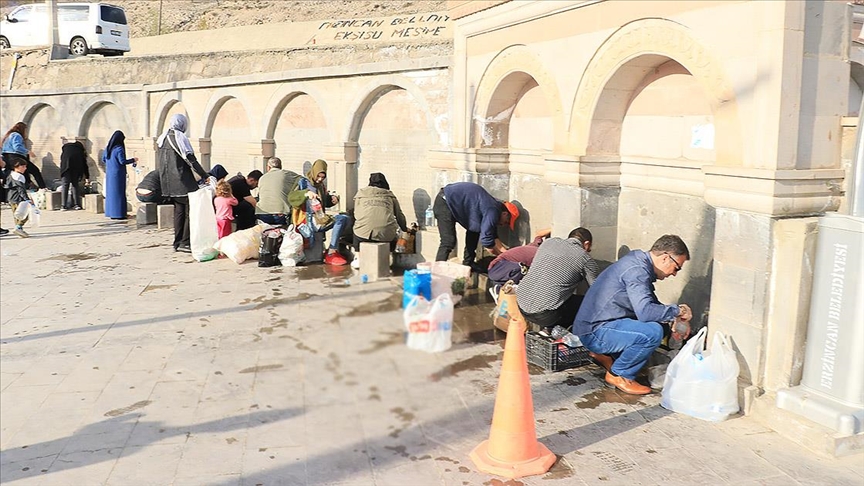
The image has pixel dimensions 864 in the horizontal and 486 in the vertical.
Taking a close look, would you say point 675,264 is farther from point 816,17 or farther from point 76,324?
point 76,324

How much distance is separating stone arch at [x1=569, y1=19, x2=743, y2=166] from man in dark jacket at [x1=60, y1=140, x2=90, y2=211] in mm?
13613

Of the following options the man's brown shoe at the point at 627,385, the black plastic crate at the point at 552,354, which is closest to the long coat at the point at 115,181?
the black plastic crate at the point at 552,354

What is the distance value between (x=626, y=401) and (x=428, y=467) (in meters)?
2.11

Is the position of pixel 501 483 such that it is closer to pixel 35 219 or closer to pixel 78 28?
pixel 35 219

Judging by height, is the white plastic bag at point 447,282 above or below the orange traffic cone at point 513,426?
above

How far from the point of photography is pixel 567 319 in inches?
233

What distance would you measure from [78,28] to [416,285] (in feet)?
81.5

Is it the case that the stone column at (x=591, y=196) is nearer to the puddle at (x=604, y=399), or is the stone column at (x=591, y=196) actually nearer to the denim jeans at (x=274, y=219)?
the puddle at (x=604, y=399)

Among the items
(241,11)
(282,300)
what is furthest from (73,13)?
(282,300)

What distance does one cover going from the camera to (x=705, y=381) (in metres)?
4.73

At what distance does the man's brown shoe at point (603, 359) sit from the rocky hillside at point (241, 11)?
2478cm

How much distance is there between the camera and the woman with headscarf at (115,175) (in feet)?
45.4

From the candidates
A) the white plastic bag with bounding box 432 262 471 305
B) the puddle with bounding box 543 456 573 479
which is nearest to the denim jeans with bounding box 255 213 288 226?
the puddle with bounding box 543 456 573 479

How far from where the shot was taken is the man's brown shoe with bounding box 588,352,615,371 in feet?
18.3
